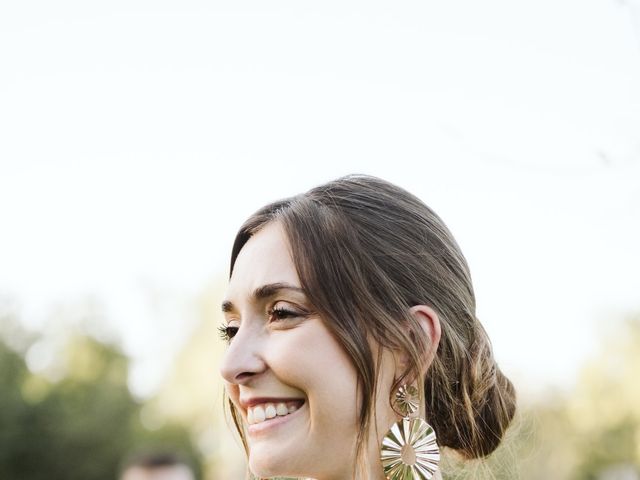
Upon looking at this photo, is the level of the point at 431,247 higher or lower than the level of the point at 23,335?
lower

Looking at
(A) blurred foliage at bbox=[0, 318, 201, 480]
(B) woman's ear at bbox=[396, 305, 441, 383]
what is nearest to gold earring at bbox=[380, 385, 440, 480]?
(B) woman's ear at bbox=[396, 305, 441, 383]

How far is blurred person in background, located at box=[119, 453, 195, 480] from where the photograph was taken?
9406mm

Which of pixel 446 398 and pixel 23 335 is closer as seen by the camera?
pixel 446 398

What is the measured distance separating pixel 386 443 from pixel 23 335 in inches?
1237

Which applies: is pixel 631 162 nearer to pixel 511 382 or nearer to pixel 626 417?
pixel 511 382

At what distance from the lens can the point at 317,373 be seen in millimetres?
2648

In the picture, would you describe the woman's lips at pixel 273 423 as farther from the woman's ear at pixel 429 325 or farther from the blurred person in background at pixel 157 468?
the blurred person in background at pixel 157 468

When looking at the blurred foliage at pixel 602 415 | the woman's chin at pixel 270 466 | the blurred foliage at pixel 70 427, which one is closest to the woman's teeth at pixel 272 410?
the woman's chin at pixel 270 466

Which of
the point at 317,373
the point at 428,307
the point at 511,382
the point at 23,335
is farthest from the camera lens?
the point at 23,335

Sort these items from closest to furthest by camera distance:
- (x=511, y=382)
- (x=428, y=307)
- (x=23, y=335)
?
1. (x=428, y=307)
2. (x=511, y=382)
3. (x=23, y=335)

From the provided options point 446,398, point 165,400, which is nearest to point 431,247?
point 446,398

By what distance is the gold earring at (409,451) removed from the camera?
107 inches

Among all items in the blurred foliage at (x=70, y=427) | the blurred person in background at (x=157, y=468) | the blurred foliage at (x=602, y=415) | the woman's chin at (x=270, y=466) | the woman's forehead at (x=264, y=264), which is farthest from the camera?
the blurred foliage at (x=602, y=415)

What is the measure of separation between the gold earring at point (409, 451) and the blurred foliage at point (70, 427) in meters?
28.0
